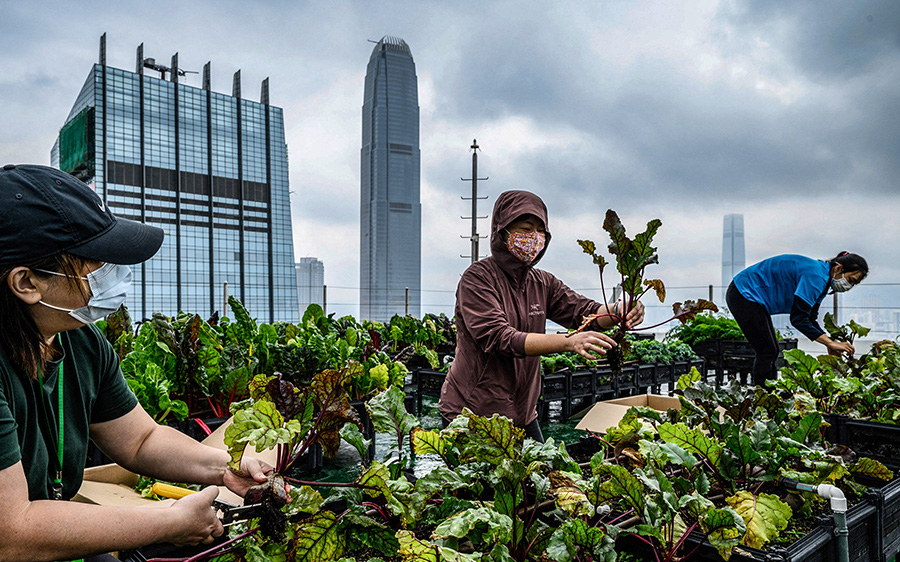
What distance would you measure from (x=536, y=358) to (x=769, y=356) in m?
2.63

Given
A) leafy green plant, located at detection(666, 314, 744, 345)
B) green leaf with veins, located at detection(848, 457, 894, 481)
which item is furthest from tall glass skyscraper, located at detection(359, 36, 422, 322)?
green leaf with veins, located at detection(848, 457, 894, 481)

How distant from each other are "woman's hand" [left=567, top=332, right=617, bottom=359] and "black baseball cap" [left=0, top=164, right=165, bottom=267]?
4.14ft

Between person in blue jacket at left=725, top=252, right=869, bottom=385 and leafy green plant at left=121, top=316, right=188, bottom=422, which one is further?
person in blue jacket at left=725, top=252, right=869, bottom=385

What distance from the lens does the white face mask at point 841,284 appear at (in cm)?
385

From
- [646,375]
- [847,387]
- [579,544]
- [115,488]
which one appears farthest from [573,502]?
[646,375]

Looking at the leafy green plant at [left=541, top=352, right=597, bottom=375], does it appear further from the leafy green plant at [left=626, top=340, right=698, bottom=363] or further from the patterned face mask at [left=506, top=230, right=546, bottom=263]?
the patterned face mask at [left=506, top=230, right=546, bottom=263]

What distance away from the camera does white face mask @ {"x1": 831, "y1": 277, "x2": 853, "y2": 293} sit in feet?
12.6

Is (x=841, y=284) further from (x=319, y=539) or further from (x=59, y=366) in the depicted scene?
(x=59, y=366)

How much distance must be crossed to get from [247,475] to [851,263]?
4155 millimetres

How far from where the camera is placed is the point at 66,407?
111cm

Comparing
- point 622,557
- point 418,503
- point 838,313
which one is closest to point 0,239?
point 418,503

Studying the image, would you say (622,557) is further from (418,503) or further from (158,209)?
(158,209)

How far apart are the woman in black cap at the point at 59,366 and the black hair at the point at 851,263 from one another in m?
4.09

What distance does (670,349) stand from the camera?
593 cm
